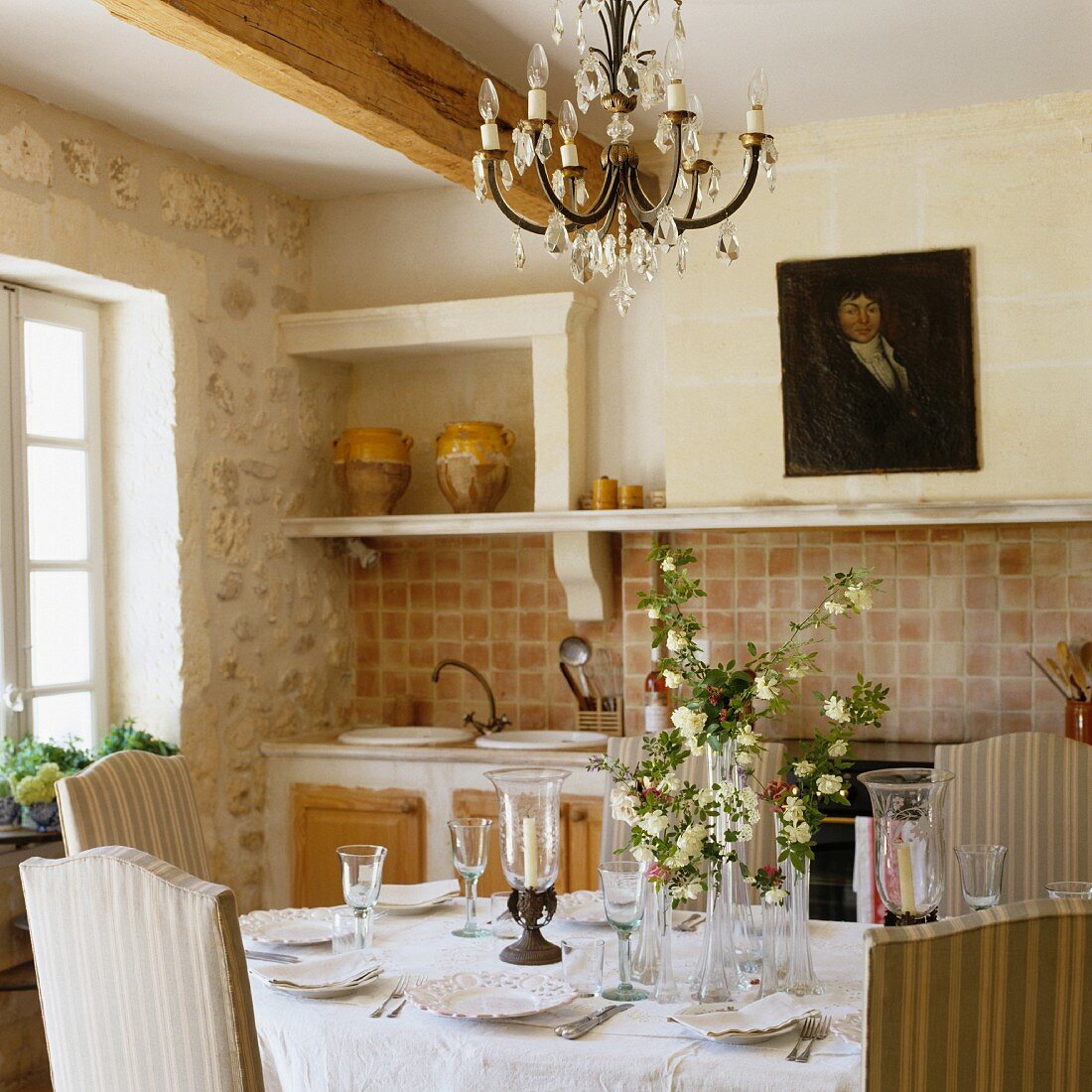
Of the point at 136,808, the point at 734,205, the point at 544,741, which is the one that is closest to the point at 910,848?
the point at 734,205

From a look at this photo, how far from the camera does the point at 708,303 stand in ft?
12.6

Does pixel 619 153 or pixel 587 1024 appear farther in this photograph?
pixel 619 153

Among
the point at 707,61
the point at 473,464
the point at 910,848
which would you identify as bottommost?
the point at 910,848

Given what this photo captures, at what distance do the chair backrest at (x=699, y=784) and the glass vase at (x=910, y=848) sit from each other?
80cm

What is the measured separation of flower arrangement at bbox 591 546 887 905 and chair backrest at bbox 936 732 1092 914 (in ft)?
2.84

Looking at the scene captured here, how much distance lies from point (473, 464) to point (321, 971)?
2.22 m

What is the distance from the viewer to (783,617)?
4.05 m

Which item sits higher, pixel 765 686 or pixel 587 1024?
pixel 765 686

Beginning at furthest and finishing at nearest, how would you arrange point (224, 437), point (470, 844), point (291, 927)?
point (224, 437), point (291, 927), point (470, 844)

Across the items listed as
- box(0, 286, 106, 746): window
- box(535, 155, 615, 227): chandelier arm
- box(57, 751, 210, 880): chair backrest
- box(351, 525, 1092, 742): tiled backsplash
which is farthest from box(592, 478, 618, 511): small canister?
box(535, 155, 615, 227): chandelier arm

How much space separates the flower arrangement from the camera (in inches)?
77.9

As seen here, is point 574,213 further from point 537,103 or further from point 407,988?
point 407,988

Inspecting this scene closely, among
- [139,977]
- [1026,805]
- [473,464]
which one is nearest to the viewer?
[139,977]

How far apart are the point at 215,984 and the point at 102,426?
2516mm
